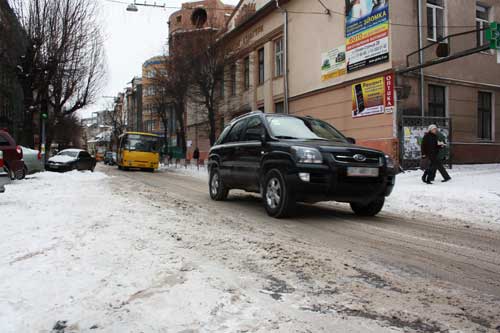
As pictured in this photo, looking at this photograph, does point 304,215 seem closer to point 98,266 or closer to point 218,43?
point 98,266

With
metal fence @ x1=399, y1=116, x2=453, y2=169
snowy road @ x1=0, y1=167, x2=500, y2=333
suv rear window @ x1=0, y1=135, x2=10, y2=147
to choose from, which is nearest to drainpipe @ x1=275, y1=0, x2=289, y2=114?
metal fence @ x1=399, y1=116, x2=453, y2=169

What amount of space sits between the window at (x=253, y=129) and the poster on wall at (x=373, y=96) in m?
9.70

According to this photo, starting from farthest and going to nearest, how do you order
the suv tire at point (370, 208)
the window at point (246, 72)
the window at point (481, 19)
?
the window at point (246, 72) → the window at point (481, 19) → the suv tire at point (370, 208)

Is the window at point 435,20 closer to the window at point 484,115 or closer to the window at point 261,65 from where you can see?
the window at point 484,115

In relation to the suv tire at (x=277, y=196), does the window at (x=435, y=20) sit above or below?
above

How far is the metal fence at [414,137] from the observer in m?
15.5

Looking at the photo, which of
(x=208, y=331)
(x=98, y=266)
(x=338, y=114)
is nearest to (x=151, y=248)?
(x=98, y=266)

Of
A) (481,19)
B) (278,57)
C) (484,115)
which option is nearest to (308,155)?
(484,115)

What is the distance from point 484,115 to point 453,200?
13054 mm

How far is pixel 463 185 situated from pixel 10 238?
10.1 metres

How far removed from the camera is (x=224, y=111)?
3234cm

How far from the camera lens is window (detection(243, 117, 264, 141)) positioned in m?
7.34

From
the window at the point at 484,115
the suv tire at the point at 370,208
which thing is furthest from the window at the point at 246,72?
the suv tire at the point at 370,208

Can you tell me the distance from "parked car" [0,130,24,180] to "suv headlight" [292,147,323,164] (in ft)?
36.4
